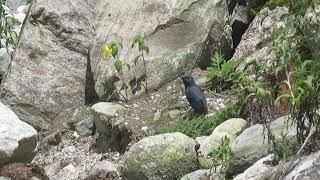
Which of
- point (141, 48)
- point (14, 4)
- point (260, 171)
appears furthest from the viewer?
point (14, 4)

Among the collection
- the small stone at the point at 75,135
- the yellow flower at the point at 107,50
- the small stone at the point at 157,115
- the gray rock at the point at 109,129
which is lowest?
the small stone at the point at 75,135

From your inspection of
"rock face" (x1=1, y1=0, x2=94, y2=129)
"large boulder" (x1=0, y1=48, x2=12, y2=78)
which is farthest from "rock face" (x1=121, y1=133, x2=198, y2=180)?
"large boulder" (x1=0, y1=48, x2=12, y2=78)

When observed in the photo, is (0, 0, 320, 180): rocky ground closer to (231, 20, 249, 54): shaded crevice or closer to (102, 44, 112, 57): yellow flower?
Answer: (231, 20, 249, 54): shaded crevice

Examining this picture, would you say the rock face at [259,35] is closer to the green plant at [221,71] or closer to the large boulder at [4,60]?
the green plant at [221,71]

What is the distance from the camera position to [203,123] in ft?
23.2

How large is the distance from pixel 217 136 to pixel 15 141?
2.07 metres

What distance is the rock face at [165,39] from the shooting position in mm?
8500

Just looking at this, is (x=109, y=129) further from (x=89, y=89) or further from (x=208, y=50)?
(x=208, y=50)

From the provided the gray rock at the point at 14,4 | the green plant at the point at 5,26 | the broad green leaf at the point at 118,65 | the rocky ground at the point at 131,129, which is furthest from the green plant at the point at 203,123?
the gray rock at the point at 14,4

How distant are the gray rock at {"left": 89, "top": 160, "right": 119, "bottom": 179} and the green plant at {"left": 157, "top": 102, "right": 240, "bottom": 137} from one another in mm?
649

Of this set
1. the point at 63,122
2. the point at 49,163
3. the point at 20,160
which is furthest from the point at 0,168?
the point at 63,122

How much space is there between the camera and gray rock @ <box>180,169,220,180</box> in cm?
570

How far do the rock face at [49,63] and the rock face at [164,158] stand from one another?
2872mm

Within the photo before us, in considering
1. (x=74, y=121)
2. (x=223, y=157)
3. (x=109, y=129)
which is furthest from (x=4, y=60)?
(x=223, y=157)
